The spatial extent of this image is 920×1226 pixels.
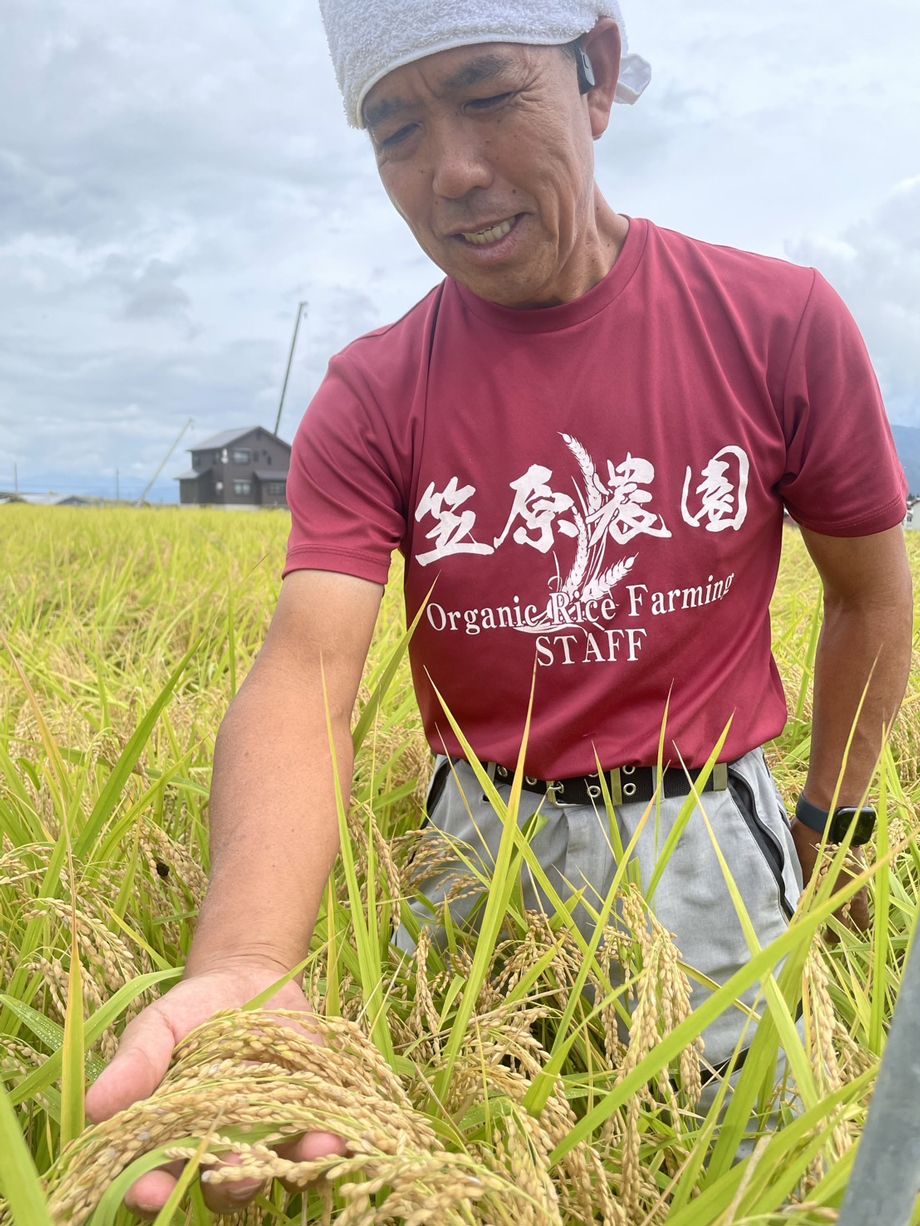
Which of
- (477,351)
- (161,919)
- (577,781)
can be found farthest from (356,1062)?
(477,351)

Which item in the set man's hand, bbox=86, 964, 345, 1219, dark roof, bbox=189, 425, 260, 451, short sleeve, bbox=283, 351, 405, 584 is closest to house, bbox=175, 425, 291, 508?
dark roof, bbox=189, 425, 260, 451

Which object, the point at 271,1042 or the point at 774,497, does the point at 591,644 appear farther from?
the point at 271,1042

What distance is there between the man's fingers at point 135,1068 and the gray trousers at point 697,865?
2.24 feet

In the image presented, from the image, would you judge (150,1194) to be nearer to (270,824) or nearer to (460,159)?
(270,824)

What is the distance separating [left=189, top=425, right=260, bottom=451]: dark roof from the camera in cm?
4994

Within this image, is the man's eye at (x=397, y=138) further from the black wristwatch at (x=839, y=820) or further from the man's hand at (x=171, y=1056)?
the black wristwatch at (x=839, y=820)

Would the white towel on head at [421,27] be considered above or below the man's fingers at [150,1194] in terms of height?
above

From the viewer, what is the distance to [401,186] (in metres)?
1.46

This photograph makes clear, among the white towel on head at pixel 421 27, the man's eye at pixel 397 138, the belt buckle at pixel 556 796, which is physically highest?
the white towel on head at pixel 421 27

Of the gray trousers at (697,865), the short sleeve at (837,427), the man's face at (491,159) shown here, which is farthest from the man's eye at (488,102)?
the gray trousers at (697,865)

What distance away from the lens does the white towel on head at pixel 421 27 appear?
1.29m

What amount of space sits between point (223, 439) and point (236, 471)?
1.89 m

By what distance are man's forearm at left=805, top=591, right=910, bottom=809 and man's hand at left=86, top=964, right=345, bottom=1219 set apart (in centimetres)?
116

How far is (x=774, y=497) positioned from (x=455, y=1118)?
1168mm
